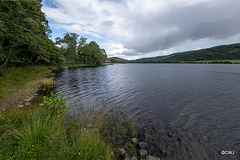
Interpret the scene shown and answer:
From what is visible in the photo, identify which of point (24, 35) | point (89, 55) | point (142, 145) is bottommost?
point (142, 145)

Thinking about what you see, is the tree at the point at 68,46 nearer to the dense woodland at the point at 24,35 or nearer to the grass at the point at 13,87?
the dense woodland at the point at 24,35

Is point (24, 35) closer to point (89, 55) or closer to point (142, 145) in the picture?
point (142, 145)

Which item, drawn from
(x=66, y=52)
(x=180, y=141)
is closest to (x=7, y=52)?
(x=180, y=141)

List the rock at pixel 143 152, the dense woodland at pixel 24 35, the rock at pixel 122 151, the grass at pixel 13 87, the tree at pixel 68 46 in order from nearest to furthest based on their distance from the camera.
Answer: the rock at pixel 122 151 < the rock at pixel 143 152 < the grass at pixel 13 87 < the dense woodland at pixel 24 35 < the tree at pixel 68 46

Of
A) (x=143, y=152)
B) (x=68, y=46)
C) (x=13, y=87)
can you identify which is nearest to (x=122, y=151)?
(x=143, y=152)

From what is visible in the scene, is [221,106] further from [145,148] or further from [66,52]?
[66,52]

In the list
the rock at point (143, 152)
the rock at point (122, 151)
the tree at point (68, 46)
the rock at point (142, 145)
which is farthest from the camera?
the tree at point (68, 46)

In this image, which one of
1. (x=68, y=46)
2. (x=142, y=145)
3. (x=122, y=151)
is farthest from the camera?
(x=68, y=46)

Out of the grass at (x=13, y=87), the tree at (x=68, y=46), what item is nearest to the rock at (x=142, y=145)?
the grass at (x=13, y=87)

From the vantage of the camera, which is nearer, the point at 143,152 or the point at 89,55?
the point at 143,152

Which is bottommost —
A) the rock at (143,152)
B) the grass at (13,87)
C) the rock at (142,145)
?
the rock at (142,145)

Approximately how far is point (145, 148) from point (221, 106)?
11.9 metres

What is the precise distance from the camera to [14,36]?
1430 centimetres

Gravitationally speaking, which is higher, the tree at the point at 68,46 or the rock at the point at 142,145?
the tree at the point at 68,46
